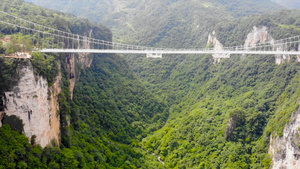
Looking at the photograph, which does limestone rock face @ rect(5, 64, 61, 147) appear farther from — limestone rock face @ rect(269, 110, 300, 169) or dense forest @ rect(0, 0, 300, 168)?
limestone rock face @ rect(269, 110, 300, 169)

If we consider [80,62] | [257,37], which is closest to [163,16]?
[257,37]

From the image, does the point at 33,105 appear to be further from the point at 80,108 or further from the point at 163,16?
the point at 163,16

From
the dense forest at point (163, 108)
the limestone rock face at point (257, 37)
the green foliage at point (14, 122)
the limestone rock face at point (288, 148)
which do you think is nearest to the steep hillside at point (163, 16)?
the dense forest at point (163, 108)

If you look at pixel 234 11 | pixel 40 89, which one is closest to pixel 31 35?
pixel 40 89

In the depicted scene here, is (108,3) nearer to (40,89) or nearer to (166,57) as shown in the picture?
(166,57)

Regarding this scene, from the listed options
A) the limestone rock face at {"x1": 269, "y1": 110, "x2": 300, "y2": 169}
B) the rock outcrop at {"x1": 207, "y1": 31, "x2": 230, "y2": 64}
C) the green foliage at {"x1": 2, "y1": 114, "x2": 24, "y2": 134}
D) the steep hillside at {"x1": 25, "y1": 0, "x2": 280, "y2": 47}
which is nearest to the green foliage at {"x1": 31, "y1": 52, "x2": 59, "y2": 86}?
the green foliage at {"x1": 2, "y1": 114, "x2": 24, "y2": 134}
